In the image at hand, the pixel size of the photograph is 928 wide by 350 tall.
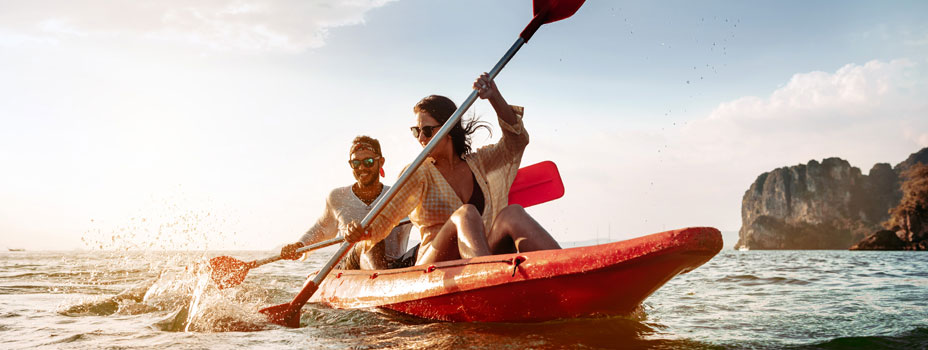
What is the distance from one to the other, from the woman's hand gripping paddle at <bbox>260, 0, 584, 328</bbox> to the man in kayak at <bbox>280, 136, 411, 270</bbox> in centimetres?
69

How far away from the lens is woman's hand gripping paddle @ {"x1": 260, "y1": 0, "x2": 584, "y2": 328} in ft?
13.2

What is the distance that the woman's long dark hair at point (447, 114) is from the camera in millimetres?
4176

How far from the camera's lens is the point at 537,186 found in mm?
5152

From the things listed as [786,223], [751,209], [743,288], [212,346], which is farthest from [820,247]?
[212,346]

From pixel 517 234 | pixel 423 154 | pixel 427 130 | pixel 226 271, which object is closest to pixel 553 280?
pixel 517 234

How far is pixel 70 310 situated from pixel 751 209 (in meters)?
122

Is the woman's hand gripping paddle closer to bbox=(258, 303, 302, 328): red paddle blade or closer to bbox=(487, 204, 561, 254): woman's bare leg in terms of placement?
bbox=(258, 303, 302, 328): red paddle blade

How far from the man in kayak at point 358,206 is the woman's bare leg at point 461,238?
132cm

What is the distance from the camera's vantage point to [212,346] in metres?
3.25

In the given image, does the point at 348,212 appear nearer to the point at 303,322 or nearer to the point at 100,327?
the point at 303,322

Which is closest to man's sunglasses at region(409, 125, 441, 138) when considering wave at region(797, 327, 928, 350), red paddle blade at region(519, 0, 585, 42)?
red paddle blade at region(519, 0, 585, 42)

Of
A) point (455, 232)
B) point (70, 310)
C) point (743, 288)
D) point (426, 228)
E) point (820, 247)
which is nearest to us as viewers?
point (455, 232)

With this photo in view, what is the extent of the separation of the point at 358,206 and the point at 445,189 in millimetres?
1552

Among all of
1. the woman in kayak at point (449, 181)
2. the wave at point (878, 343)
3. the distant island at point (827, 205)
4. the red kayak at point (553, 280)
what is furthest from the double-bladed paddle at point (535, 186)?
the distant island at point (827, 205)
